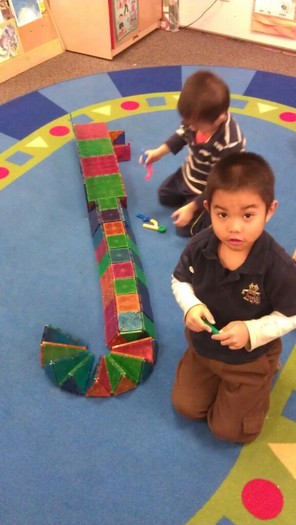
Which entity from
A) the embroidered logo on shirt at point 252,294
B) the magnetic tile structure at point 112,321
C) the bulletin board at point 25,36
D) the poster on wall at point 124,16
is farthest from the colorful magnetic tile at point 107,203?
the poster on wall at point 124,16

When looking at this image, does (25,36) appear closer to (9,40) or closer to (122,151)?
(9,40)

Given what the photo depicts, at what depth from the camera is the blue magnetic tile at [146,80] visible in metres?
2.20

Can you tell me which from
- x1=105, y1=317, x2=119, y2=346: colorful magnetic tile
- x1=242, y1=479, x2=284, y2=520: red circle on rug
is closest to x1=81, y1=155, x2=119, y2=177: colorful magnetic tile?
x1=105, y1=317, x2=119, y2=346: colorful magnetic tile

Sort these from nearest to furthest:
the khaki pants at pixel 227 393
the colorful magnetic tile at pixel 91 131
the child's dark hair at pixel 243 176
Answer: the child's dark hair at pixel 243 176, the khaki pants at pixel 227 393, the colorful magnetic tile at pixel 91 131

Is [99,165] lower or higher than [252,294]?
lower

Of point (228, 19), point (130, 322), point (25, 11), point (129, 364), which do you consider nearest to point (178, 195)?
point (130, 322)

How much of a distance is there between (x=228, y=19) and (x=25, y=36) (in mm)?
1103

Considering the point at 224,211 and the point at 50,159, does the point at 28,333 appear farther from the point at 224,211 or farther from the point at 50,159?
the point at 50,159

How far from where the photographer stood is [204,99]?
3.89 feet

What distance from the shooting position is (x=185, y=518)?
0.90 meters

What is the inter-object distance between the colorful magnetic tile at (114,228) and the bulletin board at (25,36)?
1.34 meters

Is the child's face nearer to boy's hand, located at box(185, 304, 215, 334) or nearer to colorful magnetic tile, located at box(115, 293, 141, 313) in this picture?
boy's hand, located at box(185, 304, 215, 334)

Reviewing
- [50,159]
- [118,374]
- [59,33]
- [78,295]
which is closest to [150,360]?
[118,374]

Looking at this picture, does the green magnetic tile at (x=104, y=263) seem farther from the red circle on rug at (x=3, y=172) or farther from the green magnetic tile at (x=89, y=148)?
the red circle on rug at (x=3, y=172)
